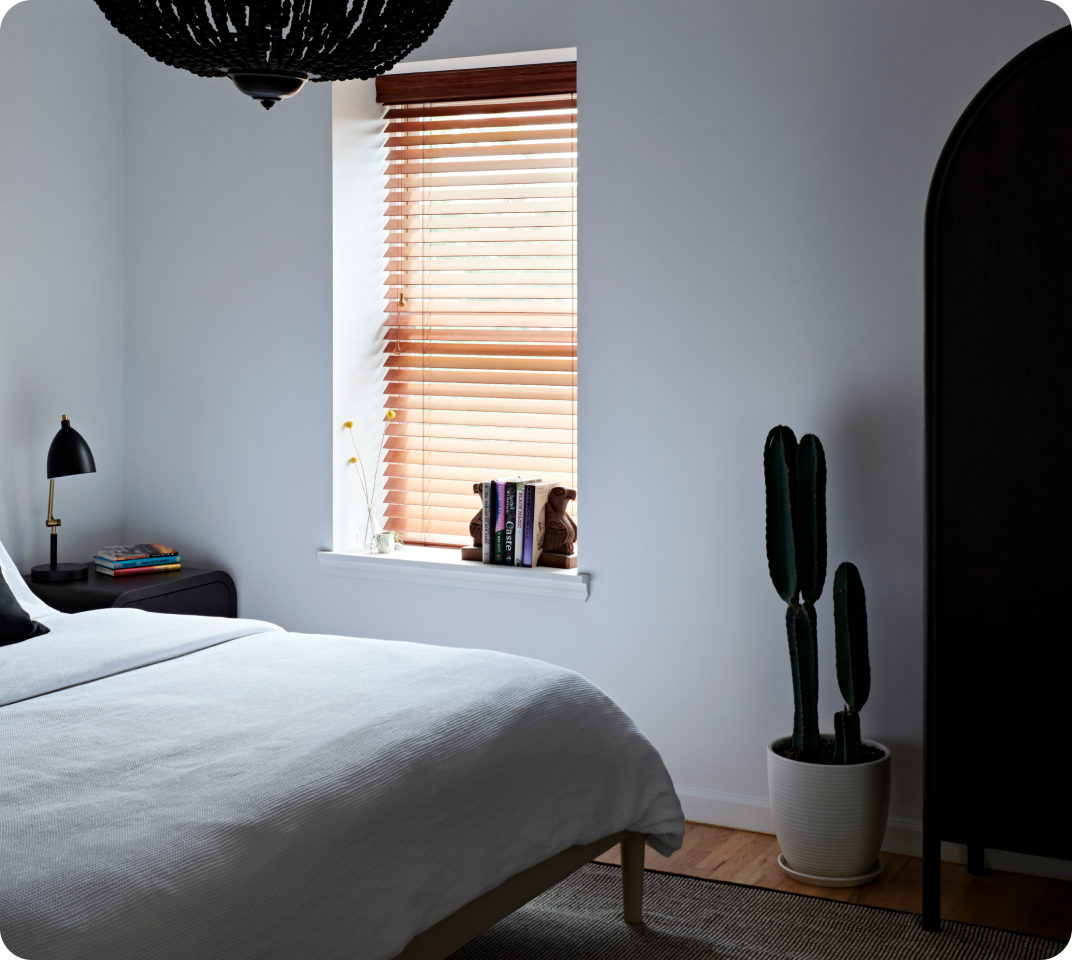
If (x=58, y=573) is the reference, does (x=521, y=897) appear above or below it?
below

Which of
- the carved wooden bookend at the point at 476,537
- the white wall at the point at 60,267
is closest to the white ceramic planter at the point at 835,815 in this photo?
the carved wooden bookend at the point at 476,537

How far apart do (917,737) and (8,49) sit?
3.30 metres

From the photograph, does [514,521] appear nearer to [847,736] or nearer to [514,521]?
[514,521]

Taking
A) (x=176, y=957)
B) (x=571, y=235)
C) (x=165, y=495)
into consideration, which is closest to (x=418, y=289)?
(x=571, y=235)

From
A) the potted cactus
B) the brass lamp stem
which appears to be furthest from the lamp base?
the potted cactus

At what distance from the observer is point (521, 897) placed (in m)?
1.97

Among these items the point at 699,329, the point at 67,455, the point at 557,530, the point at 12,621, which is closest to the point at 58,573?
the point at 67,455

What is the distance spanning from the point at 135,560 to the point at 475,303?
4.51 ft

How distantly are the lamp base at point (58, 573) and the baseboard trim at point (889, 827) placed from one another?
1942mm

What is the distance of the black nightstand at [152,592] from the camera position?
10.3 feet

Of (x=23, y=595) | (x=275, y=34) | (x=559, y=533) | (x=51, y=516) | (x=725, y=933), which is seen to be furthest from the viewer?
(x=51, y=516)

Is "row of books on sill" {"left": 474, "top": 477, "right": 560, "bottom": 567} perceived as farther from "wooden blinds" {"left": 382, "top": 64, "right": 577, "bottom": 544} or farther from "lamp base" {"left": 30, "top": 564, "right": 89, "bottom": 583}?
"lamp base" {"left": 30, "top": 564, "right": 89, "bottom": 583}

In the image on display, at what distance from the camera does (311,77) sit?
1.56 meters

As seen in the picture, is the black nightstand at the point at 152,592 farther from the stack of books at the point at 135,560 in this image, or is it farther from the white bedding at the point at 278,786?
the white bedding at the point at 278,786
